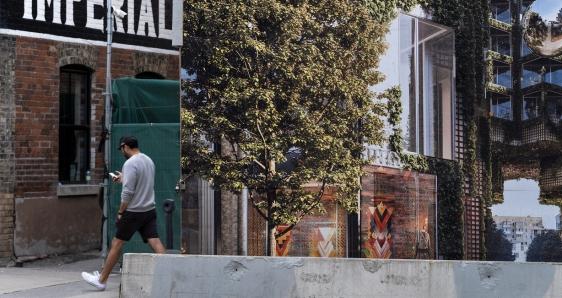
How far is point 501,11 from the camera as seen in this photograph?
25.2ft

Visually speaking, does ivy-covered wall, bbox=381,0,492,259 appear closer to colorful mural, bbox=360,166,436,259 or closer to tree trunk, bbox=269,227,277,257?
colorful mural, bbox=360,166,436,259

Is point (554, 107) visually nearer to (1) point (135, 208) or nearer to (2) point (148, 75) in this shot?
(1) point (135, 208)

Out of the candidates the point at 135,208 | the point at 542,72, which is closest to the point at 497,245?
the point at 542,72

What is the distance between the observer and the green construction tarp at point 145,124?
11164mm

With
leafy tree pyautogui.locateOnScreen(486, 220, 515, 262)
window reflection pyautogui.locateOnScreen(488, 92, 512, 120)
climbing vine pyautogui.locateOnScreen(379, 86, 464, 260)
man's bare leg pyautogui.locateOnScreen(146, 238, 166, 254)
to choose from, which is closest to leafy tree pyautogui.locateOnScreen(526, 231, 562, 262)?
leafy tree pyautogui.locateOnScreen(486, 220, 515, 262)

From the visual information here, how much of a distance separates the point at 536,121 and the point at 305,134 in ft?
6.93

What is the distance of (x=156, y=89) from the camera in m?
12.3

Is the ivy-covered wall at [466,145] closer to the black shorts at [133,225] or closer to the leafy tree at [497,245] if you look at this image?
the leafy tree at [497,245]

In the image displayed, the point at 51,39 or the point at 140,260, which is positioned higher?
the point at 51,39

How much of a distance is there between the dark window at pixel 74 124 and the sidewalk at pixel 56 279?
5.24 ft

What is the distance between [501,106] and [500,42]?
1.90 ft

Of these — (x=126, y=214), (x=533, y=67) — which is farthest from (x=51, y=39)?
(x=533, y=67)

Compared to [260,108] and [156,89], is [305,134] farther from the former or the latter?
[156,89]

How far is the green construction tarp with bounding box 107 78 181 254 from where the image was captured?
11.2 metres
